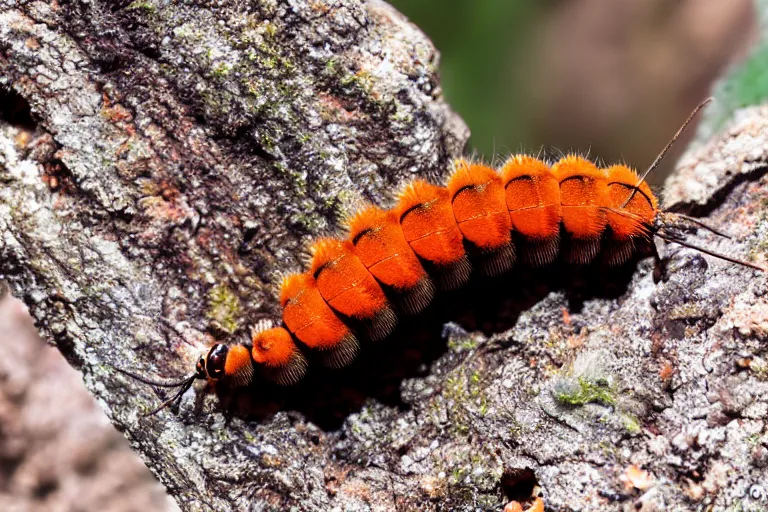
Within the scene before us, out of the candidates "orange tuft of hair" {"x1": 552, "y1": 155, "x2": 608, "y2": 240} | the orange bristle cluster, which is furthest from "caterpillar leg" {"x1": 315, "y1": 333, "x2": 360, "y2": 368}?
"orange tuft of hair" {"x1": 552, "y1": 155, "x2": 608, "y2": 240}

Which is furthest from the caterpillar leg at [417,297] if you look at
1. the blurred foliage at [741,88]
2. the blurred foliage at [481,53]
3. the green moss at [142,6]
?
the blurred foliage at [481,53]

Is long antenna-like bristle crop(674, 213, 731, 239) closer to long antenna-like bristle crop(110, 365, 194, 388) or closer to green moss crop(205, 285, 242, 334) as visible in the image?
green moss crop(205, 285, 242, 334)

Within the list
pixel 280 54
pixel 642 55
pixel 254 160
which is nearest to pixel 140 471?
pixel 254 160

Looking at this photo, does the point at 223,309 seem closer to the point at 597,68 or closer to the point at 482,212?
the point at 482,212

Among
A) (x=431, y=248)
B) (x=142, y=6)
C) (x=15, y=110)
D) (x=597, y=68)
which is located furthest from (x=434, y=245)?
(x=597, y=68)

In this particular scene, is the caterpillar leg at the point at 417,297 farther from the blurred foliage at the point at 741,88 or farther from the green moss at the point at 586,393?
the blurred foliage at the point at 741,88

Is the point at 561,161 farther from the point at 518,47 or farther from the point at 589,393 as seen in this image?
the point at 518,47

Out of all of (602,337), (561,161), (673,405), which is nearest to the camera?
(673,405)
